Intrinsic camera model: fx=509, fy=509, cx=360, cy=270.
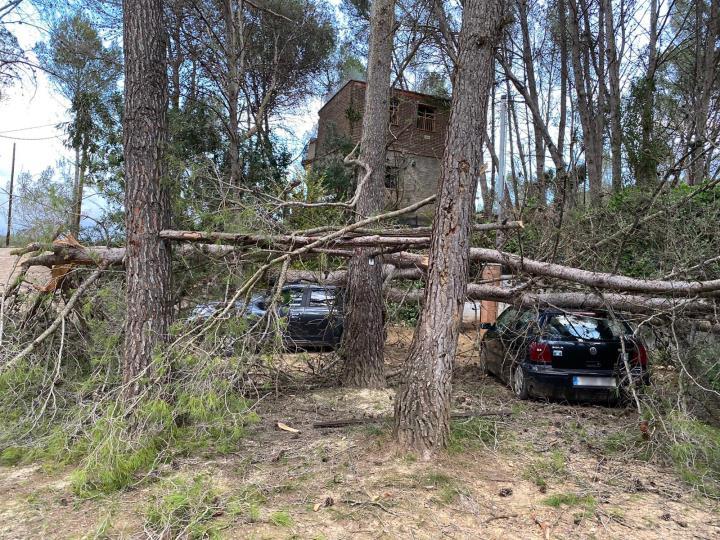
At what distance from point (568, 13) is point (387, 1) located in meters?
9.93

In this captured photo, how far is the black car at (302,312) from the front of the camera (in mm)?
5164

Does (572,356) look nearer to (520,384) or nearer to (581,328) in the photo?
(581,328)

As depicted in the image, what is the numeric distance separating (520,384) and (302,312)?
13.1ft

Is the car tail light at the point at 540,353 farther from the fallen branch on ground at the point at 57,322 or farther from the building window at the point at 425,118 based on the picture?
the building window at the point at 425,118

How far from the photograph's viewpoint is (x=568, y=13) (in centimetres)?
1516

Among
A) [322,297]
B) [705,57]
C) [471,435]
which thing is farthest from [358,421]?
[705,57]

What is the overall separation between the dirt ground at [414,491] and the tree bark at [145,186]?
1.35 m

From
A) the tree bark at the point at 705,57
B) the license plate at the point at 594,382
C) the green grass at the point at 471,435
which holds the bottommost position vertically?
the green grass at the point at 471,435

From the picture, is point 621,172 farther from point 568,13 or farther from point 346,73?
point 346,73

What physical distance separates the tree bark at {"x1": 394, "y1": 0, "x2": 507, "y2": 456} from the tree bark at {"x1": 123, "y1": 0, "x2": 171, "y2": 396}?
2483mm

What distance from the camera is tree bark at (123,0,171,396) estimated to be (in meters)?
4.89

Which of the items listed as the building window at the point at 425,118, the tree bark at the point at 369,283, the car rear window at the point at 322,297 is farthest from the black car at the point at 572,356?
the building window at the point at 425,118

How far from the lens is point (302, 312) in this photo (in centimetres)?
927

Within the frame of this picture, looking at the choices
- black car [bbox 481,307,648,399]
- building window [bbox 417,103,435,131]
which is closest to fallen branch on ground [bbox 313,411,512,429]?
black car [bbox 481,307,648,399]
